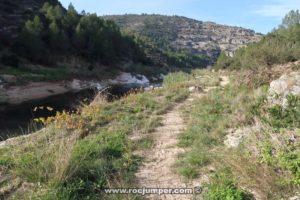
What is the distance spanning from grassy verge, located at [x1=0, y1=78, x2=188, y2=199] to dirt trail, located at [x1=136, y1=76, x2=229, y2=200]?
0.77ft

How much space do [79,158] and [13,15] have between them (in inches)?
2294

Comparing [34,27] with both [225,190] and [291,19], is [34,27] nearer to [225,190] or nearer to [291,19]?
[291,19]

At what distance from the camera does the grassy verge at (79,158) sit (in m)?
6.25

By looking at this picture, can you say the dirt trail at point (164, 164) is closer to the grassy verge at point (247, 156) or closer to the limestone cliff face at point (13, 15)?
the grassy verge at point (247, 156)

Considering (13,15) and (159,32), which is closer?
(13,15)

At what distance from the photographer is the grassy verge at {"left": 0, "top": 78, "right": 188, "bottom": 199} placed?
6.25m

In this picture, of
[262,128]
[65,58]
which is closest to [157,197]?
[262,128]

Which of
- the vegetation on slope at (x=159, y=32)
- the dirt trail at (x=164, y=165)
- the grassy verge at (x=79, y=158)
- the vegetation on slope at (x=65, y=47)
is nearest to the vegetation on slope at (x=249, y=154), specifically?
the dirt trail at (x=164, y=165)

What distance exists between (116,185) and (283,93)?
16.0ft

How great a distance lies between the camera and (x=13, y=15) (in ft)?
199

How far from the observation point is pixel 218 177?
256 inches

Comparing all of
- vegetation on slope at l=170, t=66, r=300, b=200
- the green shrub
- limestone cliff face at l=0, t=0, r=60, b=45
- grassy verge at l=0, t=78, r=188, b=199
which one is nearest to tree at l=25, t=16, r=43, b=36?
limestone cliff face at l=0, t=0, r=60, b=45

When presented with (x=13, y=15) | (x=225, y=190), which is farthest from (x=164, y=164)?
(x=13, y=15)

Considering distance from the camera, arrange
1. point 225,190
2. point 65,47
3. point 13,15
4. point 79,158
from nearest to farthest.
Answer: point 225,190 < point 79,158 < point 13,15 < point 65,47
